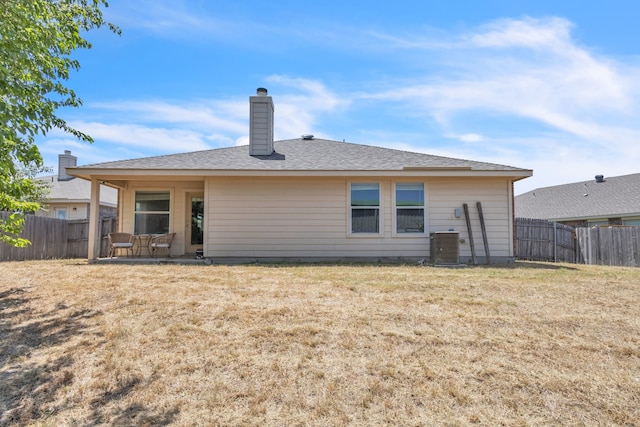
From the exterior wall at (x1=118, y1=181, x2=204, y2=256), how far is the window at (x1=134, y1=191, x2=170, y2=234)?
13cm

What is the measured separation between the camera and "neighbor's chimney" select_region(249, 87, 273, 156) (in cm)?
1148

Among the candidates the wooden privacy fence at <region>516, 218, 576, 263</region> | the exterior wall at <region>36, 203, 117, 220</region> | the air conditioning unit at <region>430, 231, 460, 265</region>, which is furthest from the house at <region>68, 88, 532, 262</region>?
the exterior wall at <region>36, 203, 117, 220</region>

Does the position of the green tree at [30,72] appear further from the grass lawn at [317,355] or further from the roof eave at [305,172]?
the roof eave at [305,172]

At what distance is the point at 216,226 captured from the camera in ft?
33.6

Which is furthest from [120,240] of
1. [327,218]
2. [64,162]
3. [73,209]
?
[64,162]

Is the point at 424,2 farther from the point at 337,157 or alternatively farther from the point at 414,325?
the point at 414,325

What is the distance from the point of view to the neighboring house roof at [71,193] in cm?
1897

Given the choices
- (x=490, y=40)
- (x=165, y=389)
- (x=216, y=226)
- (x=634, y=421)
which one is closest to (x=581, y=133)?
(x=490, y=40)

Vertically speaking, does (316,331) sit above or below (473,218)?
below

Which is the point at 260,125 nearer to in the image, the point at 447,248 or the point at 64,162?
the point at 447,248

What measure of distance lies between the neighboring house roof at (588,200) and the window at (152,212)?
1975 centimetres

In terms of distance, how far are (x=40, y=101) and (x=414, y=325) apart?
5.31 meters

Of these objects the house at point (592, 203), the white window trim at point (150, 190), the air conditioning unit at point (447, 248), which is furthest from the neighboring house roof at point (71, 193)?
the house at point (592, 203)

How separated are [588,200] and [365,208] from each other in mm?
16676
